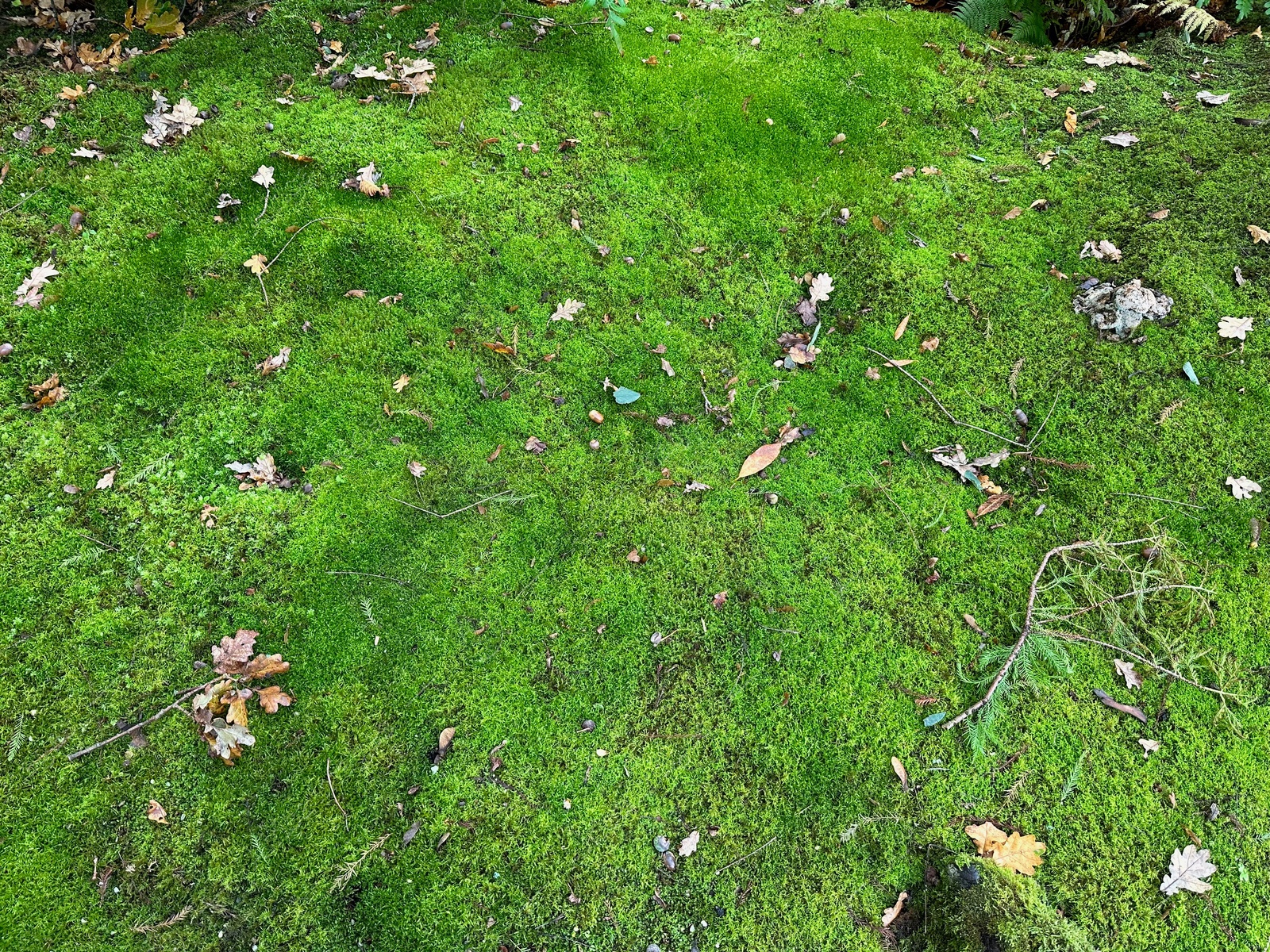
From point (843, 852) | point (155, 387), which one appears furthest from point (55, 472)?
point (843, 852)

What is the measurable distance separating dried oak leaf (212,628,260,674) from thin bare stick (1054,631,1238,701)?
3.90 meters

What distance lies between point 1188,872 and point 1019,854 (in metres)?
0.73

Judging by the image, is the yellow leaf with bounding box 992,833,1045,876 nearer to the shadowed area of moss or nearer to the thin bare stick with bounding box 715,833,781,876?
the shadowed area of moss

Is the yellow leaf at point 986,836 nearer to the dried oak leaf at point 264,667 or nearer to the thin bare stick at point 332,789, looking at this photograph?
the thin bare stick at point 332,789

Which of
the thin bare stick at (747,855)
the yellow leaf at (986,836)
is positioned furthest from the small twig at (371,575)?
the yellow leaf at (986,836)

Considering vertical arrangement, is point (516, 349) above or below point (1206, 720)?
above

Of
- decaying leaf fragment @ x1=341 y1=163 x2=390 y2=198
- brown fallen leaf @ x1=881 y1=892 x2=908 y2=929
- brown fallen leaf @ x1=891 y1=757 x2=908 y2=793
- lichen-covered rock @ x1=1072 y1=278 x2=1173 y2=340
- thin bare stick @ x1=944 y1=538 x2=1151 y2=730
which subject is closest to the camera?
brown fallen leaf @ x1=881 y1=892 x2=908 y2=929

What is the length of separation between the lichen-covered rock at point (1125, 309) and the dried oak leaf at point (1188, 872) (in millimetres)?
2735

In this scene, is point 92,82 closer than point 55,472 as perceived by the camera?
No

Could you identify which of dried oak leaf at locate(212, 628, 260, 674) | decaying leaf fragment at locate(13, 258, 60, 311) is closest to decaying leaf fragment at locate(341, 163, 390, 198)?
decaying leaf fragment at locate(13, 258, 60, 311)

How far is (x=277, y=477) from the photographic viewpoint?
3.51 meters

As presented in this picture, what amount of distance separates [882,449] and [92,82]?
18.8 feet

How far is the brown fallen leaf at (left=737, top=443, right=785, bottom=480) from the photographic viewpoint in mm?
3666

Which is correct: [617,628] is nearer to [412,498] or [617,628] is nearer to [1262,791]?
[412,498]
